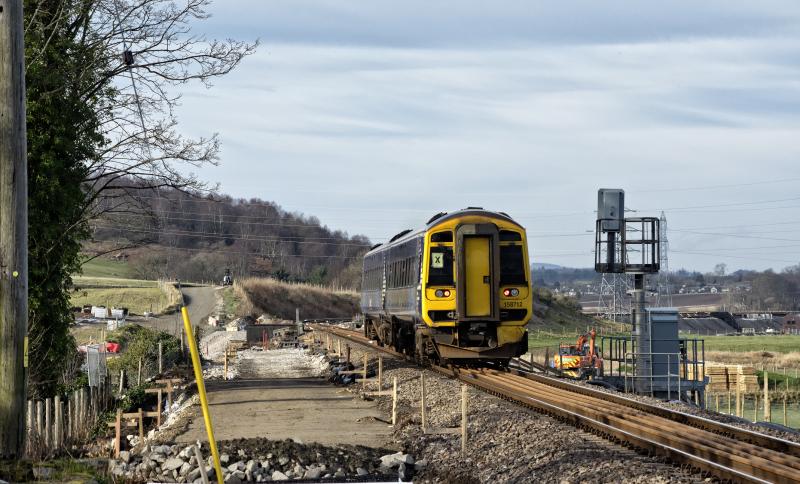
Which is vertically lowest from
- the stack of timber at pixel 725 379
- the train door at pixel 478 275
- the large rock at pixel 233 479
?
the stack of timber at pixel 725 379

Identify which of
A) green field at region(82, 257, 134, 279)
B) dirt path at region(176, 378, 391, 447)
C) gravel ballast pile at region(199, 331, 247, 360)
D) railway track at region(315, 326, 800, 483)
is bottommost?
gravel ballast pile at region(199, 331, 247, 360)

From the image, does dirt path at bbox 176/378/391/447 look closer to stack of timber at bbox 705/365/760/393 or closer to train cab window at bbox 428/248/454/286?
train cab window at bbox 428/248/454/286

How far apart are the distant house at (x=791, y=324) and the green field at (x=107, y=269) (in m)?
88.0

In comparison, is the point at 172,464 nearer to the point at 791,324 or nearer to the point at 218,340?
the point at 218,340

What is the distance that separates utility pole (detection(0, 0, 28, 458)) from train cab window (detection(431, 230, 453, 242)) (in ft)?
41.0

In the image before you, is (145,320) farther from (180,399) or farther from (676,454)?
(676,454)

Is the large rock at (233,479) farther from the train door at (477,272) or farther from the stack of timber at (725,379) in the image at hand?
the stack of timber at (725,379)

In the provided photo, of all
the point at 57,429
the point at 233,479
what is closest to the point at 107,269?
the point at 57,429

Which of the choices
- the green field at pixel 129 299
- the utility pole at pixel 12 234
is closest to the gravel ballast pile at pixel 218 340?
the green field at pixel 129 299

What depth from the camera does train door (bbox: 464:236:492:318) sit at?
2150cm

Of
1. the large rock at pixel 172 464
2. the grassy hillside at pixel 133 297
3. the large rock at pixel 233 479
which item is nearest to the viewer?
the large rock at pixel 233 479

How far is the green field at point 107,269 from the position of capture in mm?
112500

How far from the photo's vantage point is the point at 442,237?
21.8 meters

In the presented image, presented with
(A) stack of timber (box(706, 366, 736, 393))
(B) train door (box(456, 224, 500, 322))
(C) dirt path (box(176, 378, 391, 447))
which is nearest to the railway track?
(B) train door (box(456, 224, 500, 322))
